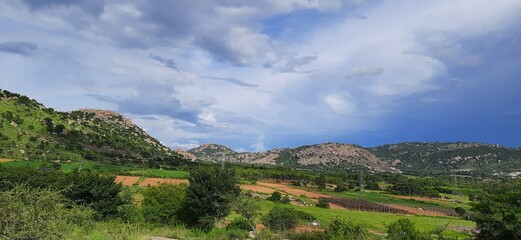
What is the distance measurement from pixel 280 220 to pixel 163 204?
1694cm

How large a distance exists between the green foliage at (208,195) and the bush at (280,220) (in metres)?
8.02

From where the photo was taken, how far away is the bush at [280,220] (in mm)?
58750

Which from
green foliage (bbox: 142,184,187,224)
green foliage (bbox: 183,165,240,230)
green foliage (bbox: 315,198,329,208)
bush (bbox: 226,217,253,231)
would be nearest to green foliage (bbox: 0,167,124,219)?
green foliage (bbox: 142,184,187,224)

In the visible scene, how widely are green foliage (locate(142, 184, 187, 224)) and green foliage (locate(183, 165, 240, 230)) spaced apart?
194 centimetres

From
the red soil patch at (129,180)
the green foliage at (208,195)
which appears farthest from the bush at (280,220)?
the red soil patch at (129,180)

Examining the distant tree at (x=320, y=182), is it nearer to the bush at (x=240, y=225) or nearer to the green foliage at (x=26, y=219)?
the bush at (x=240, y=225)

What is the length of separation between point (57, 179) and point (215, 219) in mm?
21800

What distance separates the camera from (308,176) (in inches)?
5812

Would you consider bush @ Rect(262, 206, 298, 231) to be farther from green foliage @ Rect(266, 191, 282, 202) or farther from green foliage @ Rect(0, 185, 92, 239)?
green foliage @ Rect(0, 185, 92, 239)

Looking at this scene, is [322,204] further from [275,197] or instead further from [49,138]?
[49,138]

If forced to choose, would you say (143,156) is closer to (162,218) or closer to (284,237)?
(162,218)

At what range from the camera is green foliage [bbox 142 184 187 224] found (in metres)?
54.0

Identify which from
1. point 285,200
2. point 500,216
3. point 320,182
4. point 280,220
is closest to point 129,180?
point 285,200

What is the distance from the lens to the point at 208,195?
52.1 m
